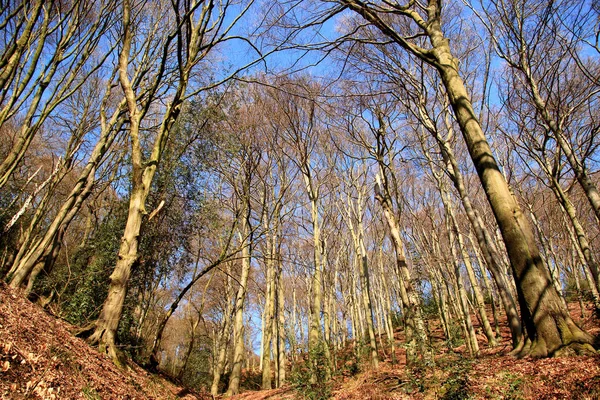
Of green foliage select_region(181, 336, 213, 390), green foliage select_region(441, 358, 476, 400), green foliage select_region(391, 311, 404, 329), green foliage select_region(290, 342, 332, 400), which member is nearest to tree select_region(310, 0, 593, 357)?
green foliage select_region(441, 358, 476, 400)

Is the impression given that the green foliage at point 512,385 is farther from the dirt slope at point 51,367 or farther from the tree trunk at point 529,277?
the dirt slope at point 51,367

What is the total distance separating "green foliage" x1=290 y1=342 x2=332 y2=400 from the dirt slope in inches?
101

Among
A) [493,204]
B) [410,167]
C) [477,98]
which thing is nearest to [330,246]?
[410,167]

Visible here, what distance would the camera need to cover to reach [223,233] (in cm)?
1159

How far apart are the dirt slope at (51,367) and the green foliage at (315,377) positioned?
2564 mm

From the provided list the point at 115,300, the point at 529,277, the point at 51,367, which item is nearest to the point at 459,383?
Answer: the point at 529,277

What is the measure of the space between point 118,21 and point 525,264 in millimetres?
10019

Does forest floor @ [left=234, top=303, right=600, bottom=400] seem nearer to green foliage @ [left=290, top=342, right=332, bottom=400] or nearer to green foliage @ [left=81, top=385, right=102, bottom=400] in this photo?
green foliage @ [left=290, top=342, right=332, bottom=400]

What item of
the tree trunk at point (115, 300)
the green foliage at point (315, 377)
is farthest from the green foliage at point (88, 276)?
the green foliage at point (315, 377)

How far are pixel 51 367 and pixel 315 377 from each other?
4256mm

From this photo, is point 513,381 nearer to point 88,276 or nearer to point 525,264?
point 525,264

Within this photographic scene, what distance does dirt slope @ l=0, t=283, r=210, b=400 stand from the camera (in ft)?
7.72

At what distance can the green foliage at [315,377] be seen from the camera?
519 cm

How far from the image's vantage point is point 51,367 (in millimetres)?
2877
